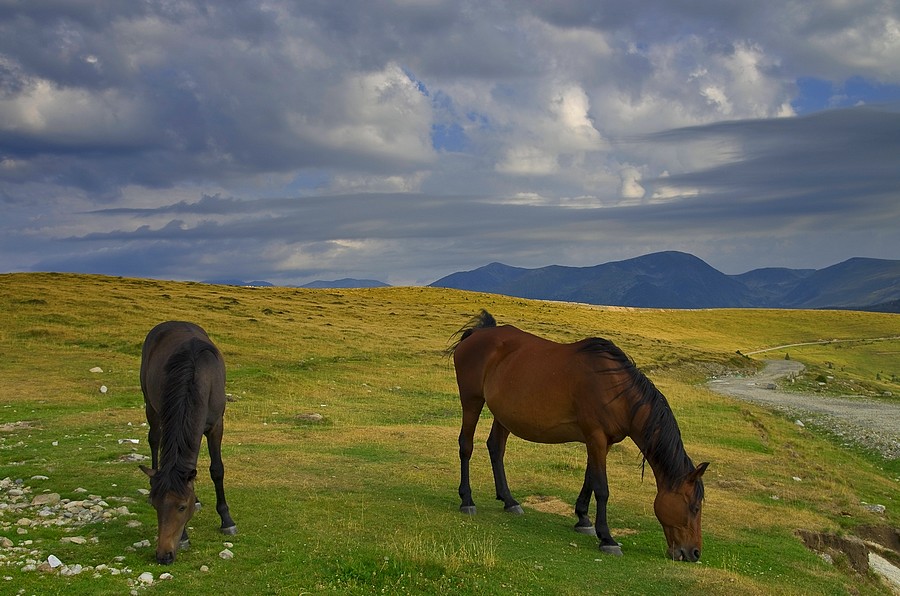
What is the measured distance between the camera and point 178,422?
894 cm

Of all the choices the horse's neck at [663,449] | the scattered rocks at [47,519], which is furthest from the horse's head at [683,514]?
the scattered rocks at [47,519]

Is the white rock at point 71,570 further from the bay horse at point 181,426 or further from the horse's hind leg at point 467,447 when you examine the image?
the horse's hind leg at point 467,447

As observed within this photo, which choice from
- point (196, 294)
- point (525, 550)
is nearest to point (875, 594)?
point (525, 550)

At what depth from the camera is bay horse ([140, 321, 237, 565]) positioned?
8445 mm

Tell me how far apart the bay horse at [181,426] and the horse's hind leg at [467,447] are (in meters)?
4.30

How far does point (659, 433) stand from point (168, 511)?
7219 millimetres

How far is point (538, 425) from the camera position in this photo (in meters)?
11.7

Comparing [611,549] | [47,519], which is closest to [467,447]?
[611,549]

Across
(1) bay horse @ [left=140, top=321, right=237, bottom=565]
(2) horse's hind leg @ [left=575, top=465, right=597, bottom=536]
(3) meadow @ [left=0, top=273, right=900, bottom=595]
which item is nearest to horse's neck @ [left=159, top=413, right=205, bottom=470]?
(1) bay horse @ [left=140, top=321, right=237, bottom=565]

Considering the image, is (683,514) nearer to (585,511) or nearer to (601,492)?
(601,492)

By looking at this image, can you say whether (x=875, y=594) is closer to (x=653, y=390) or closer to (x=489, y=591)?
(x=653, y=390)

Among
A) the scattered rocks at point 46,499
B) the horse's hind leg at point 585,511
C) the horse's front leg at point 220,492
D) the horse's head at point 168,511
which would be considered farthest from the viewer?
the horse's hind leg at point 585,511

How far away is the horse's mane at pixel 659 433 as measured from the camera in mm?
10398

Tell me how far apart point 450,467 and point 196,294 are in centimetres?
5186
